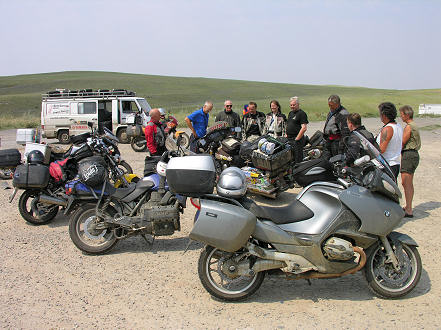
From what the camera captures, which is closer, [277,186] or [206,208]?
[206,208]

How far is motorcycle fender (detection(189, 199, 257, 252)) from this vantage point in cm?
364

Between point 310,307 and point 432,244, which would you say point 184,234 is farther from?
point 432,244

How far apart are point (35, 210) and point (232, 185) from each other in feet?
12.7

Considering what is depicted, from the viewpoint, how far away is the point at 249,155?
734cm

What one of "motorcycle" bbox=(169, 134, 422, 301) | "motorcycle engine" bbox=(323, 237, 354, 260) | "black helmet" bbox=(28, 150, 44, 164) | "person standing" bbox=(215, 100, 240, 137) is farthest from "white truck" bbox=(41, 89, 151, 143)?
"motorcycle engine" bbox=(323, 237, 354, 260)

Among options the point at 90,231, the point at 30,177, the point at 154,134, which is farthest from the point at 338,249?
the point at 30,177

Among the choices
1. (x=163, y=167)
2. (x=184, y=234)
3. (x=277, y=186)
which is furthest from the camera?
(x=277, y=186)

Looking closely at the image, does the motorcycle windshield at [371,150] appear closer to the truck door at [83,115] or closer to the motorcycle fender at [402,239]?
the motorcycle fender at [402,239]

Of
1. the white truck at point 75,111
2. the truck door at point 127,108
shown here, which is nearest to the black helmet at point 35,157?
the truck door at point 127,108

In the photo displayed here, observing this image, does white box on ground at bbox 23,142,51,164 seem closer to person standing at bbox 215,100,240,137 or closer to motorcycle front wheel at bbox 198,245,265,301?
motorcycle front wheel at bbox 198,245,265,301

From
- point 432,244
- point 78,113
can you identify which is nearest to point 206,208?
point 432,244

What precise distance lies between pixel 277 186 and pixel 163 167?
2.75 metres

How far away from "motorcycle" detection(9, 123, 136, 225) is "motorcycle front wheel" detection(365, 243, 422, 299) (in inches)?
146

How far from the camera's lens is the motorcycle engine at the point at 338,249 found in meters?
3.73
